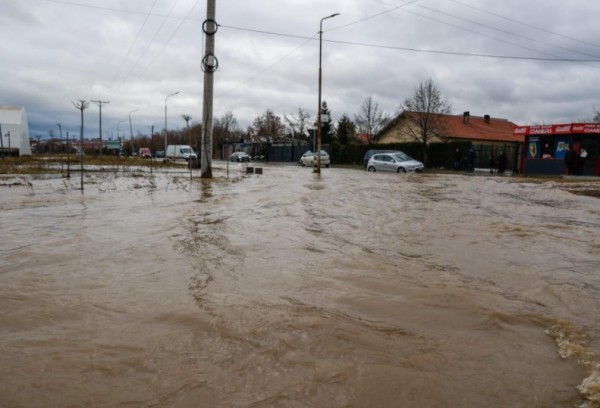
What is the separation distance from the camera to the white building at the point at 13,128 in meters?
45.4

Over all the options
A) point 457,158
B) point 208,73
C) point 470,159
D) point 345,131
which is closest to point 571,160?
point 470,159

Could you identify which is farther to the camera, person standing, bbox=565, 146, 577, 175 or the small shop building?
the small shop building

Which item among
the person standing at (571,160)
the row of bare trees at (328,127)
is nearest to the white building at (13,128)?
the row of bare trees at (328,127)

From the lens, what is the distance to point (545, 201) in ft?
43.0

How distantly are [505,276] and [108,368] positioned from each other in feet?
13.5

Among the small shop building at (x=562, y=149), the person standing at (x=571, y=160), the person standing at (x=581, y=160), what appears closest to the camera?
the person standing at (x=571, y=160)

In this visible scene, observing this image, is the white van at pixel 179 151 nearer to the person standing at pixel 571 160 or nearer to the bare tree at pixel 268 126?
the bare tree at pixel 268 126

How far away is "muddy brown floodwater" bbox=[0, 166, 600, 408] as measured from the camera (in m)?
2.54

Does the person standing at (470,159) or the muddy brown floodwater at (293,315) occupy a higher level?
the person standing at (470,159)

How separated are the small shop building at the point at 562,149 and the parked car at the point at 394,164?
6687 mm

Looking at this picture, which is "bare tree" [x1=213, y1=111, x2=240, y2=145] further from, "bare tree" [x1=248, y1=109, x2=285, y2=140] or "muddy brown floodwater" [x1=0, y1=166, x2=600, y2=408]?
"muddy brown floodwater" [x1=0, y1=166, x2=600, y2=408]

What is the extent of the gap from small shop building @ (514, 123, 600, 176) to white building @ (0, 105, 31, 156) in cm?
4535

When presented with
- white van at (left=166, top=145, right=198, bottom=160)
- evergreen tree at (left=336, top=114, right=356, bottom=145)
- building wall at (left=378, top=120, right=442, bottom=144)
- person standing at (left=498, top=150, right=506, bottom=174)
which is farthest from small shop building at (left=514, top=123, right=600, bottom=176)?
white van at (left=166, top=145, right=198, bottom=160)

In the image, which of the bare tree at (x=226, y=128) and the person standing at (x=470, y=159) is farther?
the bare tree at (x=226, y=128)
